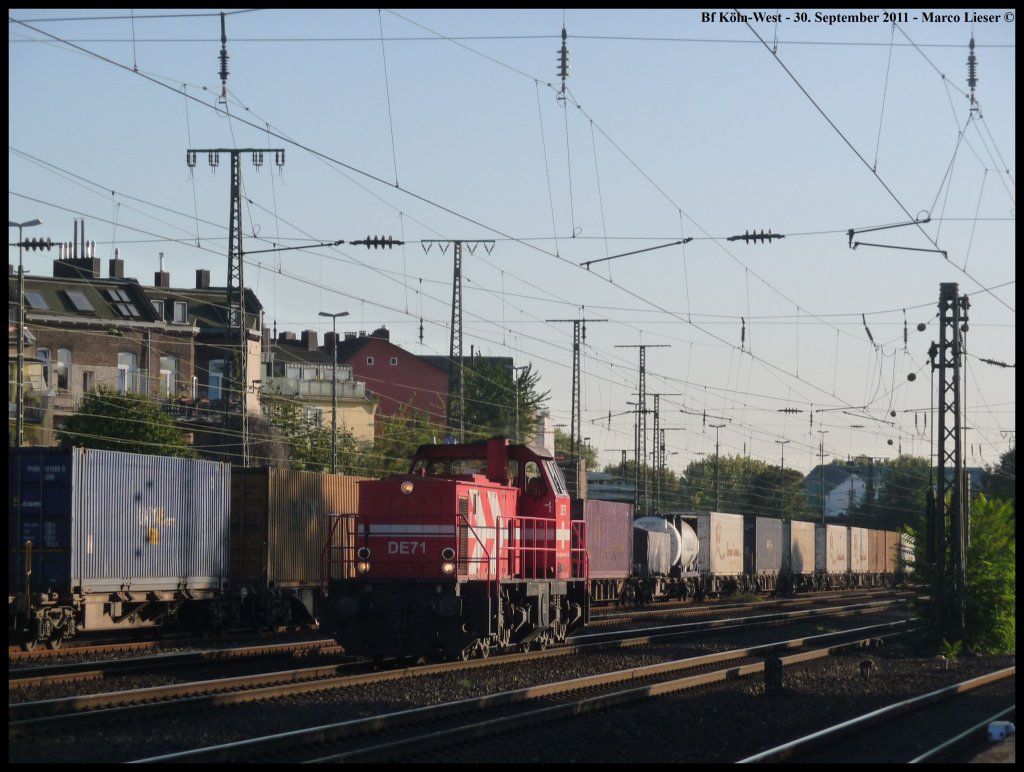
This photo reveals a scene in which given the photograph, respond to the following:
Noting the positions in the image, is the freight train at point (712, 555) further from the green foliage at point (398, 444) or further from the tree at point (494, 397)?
the green foliage at point (398, 444)

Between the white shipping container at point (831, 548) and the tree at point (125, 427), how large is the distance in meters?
31.4

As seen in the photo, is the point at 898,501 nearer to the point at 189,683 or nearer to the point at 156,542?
the point at 156,542

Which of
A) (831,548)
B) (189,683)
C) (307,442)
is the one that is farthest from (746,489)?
(189,683)

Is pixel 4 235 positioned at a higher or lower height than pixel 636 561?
higher

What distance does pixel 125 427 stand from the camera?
157ft

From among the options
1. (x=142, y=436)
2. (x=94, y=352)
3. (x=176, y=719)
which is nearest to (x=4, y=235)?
(x=176, y=719)

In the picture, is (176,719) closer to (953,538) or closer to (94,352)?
(953,538)

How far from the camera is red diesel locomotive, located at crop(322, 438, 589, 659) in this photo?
19.5 meters

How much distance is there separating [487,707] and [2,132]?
869 cm

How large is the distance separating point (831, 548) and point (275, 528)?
145 ft

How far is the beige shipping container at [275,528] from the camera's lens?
26.7m

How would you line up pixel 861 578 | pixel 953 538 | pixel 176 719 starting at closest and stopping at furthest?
pixel 176 719, pixel 953 538, pixel 861 578

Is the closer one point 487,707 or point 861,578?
point 487,707

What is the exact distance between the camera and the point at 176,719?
14.1 m
